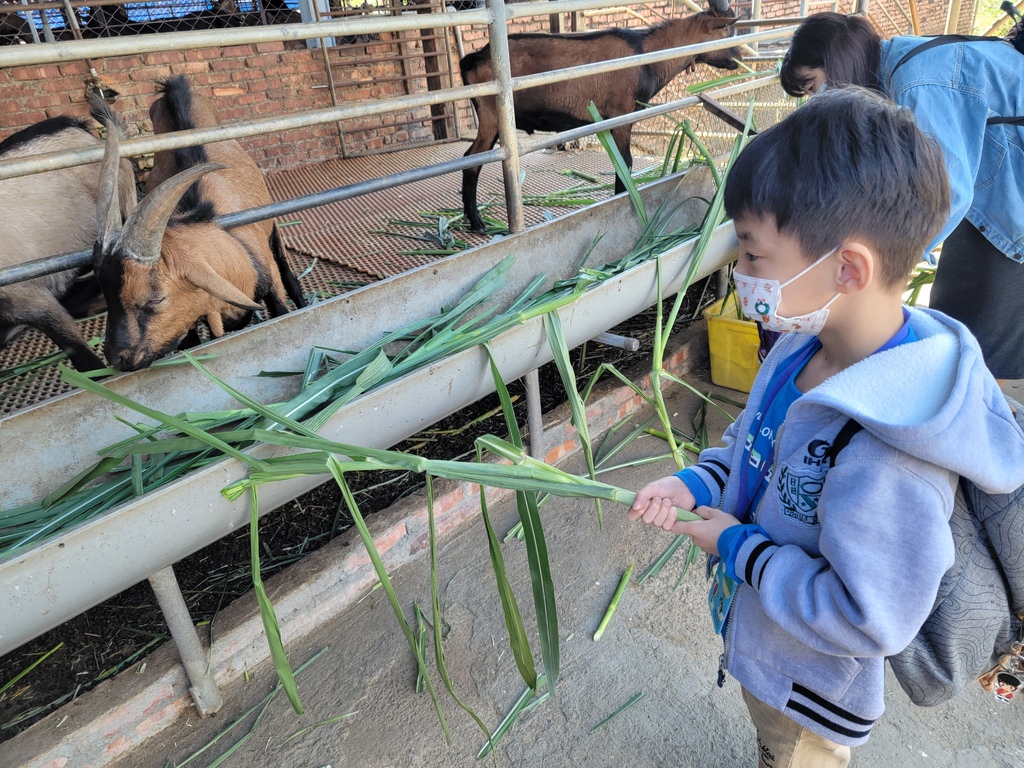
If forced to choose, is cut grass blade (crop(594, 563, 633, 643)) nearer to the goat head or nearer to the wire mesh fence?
the goat head

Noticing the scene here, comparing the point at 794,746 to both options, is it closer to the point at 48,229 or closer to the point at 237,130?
the point at 237,130

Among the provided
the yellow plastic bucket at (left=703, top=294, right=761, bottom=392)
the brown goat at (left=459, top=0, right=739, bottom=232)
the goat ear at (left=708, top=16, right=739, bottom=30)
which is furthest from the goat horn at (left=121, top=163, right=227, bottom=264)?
the goat ear at (left=708, top=16, right=739, bottom=30)

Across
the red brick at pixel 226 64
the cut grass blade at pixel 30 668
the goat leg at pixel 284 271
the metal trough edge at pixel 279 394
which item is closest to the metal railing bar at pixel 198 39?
the metal trough edge at pixel 279 394

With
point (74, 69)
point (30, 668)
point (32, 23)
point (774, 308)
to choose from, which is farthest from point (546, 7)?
point (32, 23)

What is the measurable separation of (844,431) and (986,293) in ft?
5.47

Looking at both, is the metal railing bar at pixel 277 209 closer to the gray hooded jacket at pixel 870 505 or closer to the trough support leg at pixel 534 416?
the trough support leg at pixel 534 416

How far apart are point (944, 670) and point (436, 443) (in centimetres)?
251

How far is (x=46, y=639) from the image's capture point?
2.47 metres

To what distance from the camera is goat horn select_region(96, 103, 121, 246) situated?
6.01ft

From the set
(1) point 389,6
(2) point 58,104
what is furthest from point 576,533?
(1) point 389,6

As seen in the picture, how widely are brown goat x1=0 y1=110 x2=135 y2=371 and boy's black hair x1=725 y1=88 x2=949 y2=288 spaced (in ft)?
10.4

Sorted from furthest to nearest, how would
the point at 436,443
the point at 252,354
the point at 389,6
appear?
the point at 389,6 → the point at 436,443 → the point at 252,354

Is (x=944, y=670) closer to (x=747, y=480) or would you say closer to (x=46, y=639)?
(x=747, y=480)

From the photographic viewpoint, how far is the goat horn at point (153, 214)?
7.28 ft
